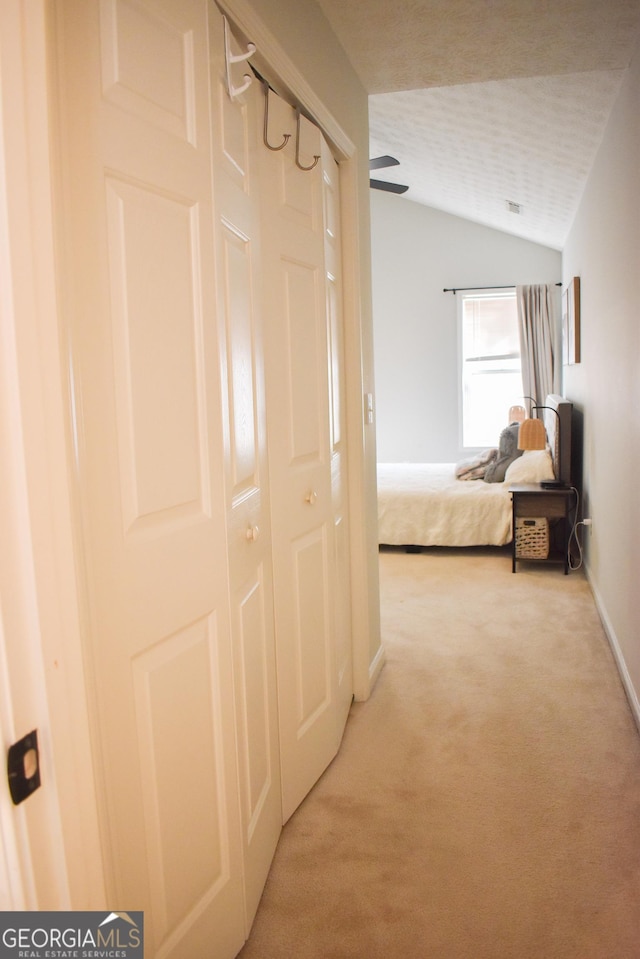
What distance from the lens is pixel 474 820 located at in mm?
2072

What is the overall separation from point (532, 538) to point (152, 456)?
374cm

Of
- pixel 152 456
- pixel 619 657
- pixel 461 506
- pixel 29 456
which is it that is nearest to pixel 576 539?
pixel 461 506

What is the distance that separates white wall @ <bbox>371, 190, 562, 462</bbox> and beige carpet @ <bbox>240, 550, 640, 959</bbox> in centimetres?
429

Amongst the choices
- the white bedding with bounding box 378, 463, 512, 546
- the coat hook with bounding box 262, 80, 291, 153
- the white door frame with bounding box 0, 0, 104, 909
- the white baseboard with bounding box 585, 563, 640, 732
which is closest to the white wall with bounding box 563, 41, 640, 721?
the white baseboard with bounding box 585, 563, 640, 732

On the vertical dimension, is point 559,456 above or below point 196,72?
below

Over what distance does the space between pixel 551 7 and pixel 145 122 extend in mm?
1850

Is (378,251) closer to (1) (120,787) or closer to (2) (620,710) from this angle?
(2) (620,710)

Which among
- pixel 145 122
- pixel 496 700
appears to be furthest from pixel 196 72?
pixel 496 700

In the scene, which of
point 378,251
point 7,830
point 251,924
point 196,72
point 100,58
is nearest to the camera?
point 7,830

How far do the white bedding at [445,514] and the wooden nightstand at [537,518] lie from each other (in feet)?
1.11

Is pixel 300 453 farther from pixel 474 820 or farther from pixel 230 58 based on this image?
pixel 474 820

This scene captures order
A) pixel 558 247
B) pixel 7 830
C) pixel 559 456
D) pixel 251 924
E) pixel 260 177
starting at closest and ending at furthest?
pixel 7 830, pixel 251 924, pixel 260 177, pixel 559 456, pixel 558 247

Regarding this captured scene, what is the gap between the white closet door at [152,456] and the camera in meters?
1.11

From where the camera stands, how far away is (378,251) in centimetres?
746
